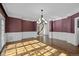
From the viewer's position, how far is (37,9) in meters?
2.00

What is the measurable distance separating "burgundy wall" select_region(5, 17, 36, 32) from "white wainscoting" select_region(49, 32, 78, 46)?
1.51ft

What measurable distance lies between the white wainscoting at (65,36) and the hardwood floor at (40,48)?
0.08 metres

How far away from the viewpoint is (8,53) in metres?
1.87

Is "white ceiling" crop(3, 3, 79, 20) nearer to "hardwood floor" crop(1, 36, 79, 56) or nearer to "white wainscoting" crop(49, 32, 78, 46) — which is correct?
"white wainscoting" crop(49, 32, 78, 46)

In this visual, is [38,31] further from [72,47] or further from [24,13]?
[72,47]

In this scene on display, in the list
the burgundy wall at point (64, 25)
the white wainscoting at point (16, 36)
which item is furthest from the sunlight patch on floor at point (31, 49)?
the burgundy wall at point (64, 25)

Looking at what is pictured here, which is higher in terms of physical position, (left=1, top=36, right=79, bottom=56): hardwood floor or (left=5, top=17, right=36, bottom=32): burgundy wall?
(left=5, top=17, right=36, bottom=32): burgundy wall

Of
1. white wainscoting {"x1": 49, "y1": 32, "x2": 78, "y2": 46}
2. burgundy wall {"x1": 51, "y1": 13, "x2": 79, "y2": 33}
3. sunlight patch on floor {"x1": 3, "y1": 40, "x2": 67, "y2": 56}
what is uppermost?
burgundy wall {"x1": 51, "y1": 13, "x2": 79, "y2": 33}

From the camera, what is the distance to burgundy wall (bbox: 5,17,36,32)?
2045 millimetres

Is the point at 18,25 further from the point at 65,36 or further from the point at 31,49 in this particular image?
the point at 65,36

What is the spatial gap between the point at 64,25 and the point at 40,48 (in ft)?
2.37

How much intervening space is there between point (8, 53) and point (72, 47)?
129 centimetres

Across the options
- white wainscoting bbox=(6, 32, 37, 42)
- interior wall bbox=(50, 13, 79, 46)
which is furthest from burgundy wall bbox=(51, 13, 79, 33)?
white wainscoting bbox=(6, 32, 37, 42)

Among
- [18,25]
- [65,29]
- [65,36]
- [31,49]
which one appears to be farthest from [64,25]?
[18,25]
